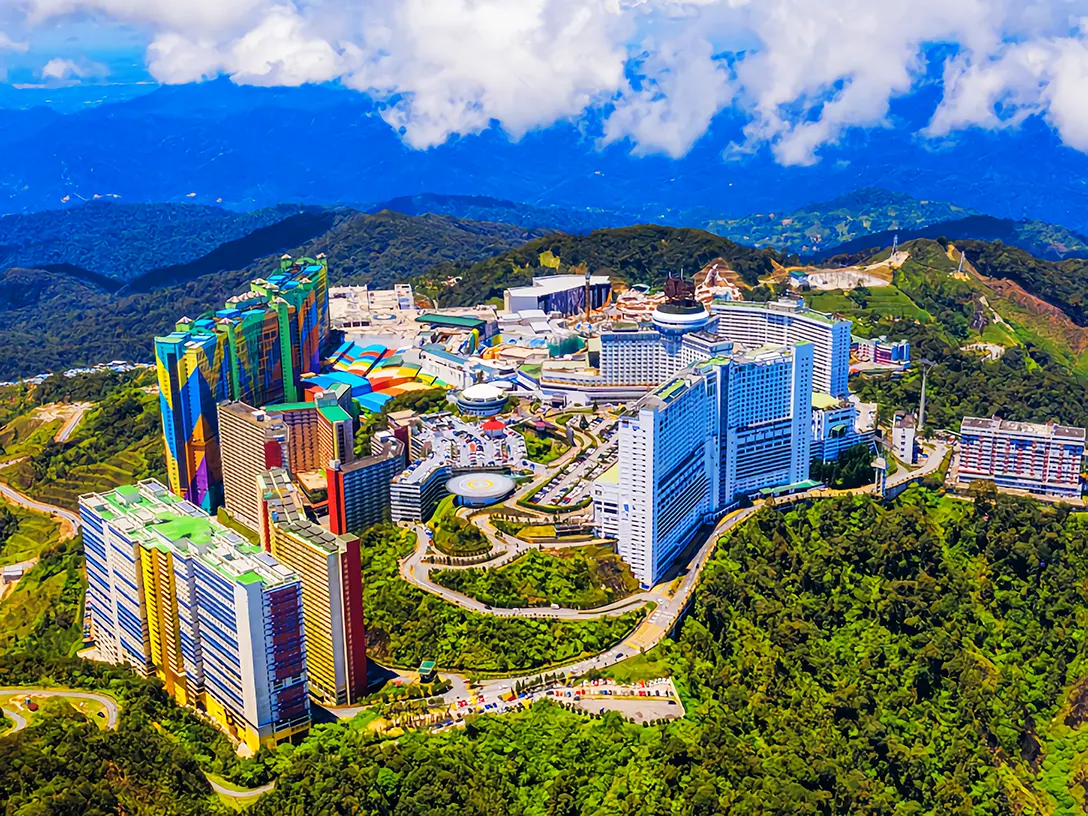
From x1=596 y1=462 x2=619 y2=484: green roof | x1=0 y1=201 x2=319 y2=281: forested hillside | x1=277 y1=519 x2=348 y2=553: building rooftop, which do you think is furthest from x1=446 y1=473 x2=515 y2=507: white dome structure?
x1=0 y1=201 x2=319 y2=281: forested hillside

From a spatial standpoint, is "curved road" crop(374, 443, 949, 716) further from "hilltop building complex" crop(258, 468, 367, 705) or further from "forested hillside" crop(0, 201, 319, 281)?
"forested hillside" crop(0, 201, 319, 281)

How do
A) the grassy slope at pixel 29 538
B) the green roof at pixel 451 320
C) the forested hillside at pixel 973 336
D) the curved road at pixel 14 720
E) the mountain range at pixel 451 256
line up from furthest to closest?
1. the mountain range at pixel 451 256
2. the green roof at pixel 451 320
3. the forested hillside at pixel 973 336
4. the grassy slope at pixel 29 538
5. the curved road at pixel 14 720

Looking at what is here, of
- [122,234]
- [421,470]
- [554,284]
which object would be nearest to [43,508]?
[421,470]

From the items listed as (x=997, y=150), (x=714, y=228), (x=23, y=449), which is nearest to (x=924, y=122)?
(x=997, y=150)

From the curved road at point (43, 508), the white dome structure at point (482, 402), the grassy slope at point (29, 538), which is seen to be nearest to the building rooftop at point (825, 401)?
the white dome structure at point (482, 402)

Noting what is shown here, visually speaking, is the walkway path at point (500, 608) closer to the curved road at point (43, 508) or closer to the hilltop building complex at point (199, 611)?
the hilltop building complex at point (199, 611)

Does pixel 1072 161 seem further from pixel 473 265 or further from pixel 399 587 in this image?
pixel 399 587
